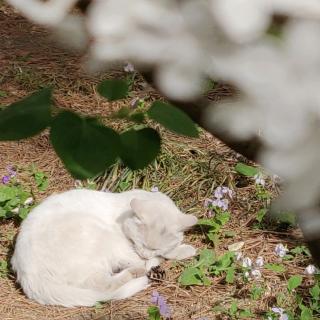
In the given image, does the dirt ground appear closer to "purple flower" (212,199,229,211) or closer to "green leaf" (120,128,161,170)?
"purple flower" (212,199,229,211)

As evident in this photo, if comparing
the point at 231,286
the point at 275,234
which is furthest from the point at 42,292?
the point at 275,234

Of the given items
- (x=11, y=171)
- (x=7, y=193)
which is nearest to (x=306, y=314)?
(x=7, y=193)

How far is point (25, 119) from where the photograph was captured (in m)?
0.78

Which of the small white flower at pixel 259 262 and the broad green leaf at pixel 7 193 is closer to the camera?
the small white flower at pixel 259 262

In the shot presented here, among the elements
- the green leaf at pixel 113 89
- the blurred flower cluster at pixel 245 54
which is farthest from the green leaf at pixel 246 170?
the blurred flower cluster at pixel 245 54

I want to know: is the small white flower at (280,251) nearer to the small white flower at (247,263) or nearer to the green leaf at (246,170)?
the small white flower at (247,263)

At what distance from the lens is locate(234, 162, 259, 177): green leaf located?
354 cm

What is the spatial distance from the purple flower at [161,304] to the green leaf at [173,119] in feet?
6.41

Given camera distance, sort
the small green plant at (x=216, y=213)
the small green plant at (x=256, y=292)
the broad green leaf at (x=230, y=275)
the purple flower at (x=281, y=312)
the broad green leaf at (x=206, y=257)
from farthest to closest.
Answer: the small green plant at (x=216, y=213) < the broad green leaf at (x=206, y=257) < the broad green leaf at (x=230, y=275) < the small green plant at (x=256, y=292) < the purple flower at (x=281, y=312)

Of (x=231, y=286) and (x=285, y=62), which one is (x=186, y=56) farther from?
(x=231, y=286)

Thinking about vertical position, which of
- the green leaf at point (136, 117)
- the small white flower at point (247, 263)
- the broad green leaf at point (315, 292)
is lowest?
the small white flower at point (247, 263)

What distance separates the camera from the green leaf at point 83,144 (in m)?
0.74

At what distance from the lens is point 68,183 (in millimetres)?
3668

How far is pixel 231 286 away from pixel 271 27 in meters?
2.56
